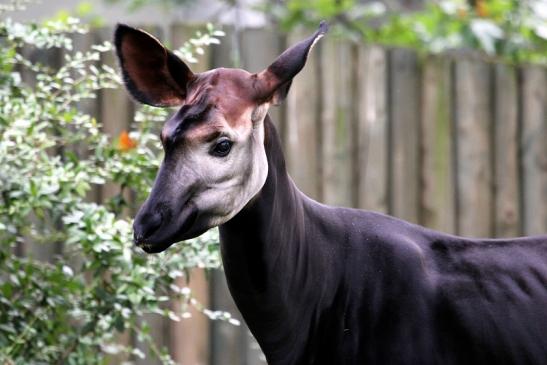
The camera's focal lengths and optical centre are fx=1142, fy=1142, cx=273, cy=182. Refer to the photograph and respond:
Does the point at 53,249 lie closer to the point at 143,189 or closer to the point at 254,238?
the point at 143,189

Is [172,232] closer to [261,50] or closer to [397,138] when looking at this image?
[261,50]

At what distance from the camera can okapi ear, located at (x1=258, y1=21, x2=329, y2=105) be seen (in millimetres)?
3256

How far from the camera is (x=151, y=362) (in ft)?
19.9

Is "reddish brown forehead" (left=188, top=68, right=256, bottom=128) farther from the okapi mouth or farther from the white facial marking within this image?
the okapi mouth

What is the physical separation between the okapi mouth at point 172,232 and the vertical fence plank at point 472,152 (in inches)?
147

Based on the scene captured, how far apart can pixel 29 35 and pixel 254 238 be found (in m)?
1.68

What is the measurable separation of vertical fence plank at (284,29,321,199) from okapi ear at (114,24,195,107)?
2671 millimetres

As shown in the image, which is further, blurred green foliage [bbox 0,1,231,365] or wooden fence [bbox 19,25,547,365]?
wooden fence [bbox 19,25,547,365]

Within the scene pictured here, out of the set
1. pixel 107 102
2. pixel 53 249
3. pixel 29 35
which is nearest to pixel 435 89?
pixel 107 102

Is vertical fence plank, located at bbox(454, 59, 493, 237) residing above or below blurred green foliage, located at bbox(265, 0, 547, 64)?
below

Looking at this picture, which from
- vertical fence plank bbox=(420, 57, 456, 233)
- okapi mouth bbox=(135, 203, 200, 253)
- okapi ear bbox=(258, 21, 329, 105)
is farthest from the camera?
vertical fence plank bbox=(420, 57, 456, 233)

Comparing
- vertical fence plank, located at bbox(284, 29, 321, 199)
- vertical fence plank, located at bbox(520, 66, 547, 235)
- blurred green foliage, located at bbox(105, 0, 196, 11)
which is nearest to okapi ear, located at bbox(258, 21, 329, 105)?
vertical fence plank, located at bbox(284, 29, 321, 199)

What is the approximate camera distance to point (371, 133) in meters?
6.41

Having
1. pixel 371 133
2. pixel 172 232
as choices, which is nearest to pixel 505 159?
pixel 371 133
